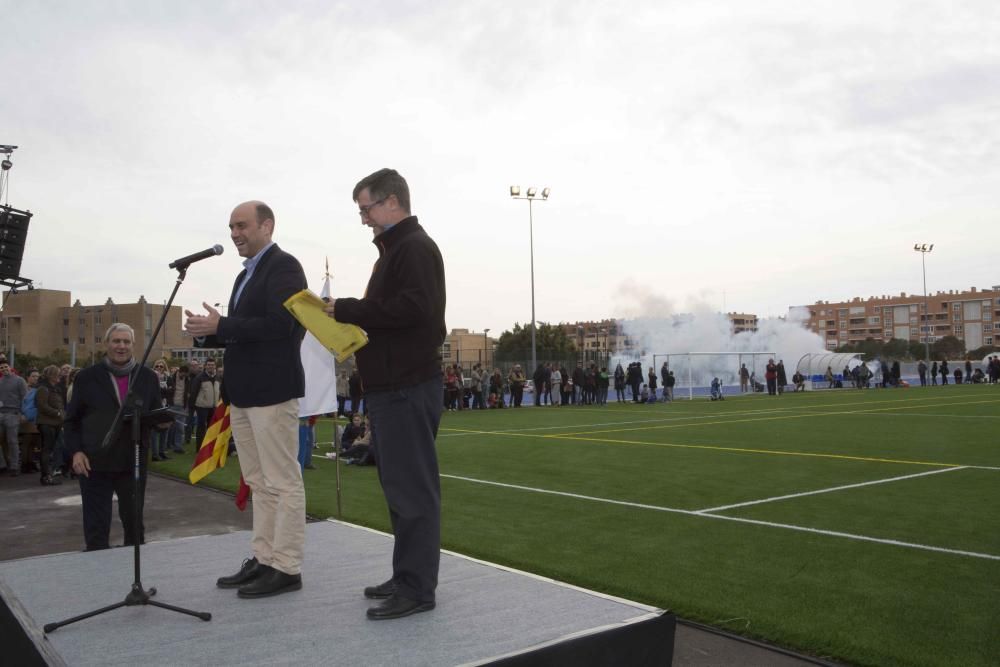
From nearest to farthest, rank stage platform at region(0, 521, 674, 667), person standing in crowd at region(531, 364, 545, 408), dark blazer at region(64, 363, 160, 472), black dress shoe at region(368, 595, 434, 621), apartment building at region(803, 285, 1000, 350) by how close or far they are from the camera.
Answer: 1. stage platform at region(0, 521, 674, 667)
2. black dress shoe at region(368, 595, 434, 621)
3. dark blazer at region(64, 363, 160, 472)
4. person standing in crowd at region(531, 364, 545, 408)
5. apartment building at region(803, 285, 1000, 350)

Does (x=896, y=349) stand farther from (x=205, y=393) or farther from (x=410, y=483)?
(x=410, y=483)

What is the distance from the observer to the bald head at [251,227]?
13.6 ft

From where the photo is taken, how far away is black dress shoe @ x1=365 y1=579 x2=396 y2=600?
383 cm

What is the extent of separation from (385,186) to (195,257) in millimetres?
1023

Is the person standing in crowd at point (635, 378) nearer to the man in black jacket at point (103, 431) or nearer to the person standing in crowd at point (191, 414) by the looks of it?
the person standing in crowd at point (191, 414)

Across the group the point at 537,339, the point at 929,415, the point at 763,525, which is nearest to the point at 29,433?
the point at 763,525

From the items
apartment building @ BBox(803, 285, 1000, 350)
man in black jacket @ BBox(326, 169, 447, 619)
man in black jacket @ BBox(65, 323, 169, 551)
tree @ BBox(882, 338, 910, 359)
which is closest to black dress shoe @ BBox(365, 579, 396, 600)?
man in black jacket @ BBox(326, 169, 447, 619)

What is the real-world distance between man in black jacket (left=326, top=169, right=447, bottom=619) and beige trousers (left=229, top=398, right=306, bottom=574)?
453 millimetres

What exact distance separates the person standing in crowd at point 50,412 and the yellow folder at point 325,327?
1053 cm

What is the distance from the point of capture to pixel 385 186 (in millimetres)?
3895

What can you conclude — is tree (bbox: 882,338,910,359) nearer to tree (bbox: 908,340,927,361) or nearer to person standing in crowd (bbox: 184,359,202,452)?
tree (bbox: 908,340,927,361)

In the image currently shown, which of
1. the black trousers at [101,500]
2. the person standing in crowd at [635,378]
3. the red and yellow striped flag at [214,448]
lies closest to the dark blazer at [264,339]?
the red and yellow striped flag at [214,448]

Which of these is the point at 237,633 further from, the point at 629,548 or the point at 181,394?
the point at 181,394

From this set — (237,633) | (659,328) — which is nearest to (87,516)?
(237,633)
